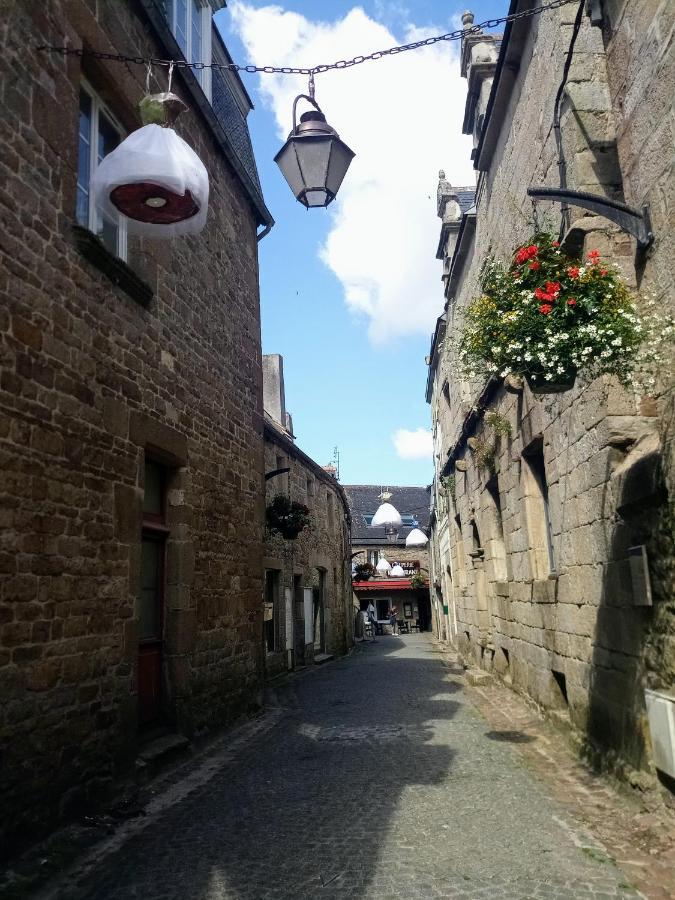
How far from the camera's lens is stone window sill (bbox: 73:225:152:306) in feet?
16.9

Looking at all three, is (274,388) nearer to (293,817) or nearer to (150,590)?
(150,590)

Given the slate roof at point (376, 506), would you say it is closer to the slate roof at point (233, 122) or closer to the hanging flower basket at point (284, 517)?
the hanging flower basket at point (284, 517)

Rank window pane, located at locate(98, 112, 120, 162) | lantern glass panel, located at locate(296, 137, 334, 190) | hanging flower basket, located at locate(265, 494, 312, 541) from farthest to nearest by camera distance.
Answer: hanging flower basket, located at locate(265, 494, 312, 541), window pane, located at locate(98, 112, 120, 162), lantern glass panel, located at locate(296, 137, 334, 190)

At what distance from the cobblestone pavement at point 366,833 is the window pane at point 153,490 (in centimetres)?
234

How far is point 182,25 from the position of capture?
809cm

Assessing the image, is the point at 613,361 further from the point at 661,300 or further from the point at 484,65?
the point at 484,65

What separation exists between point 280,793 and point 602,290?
13.2 feet

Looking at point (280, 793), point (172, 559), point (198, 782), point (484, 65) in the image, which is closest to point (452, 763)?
point (280, 793)

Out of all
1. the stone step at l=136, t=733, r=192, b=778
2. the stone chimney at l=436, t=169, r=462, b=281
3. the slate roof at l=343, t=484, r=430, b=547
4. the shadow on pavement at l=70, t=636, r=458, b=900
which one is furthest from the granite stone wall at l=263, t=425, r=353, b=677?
the slate roof at l=343, t=484, r=430, b=547

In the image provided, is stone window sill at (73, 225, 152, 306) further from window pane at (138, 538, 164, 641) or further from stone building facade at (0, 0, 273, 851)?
window pane at (138, 538, 164, 641)

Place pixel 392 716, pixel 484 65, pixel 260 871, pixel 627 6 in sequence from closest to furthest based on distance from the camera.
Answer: pixel 260 871, pixel 627 6, pixel 392 716, pixel 484 65

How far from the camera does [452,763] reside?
5762 mm

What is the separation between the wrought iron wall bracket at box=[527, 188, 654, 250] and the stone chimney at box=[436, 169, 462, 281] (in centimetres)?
1076

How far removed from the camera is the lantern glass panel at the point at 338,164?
15.6 ft
